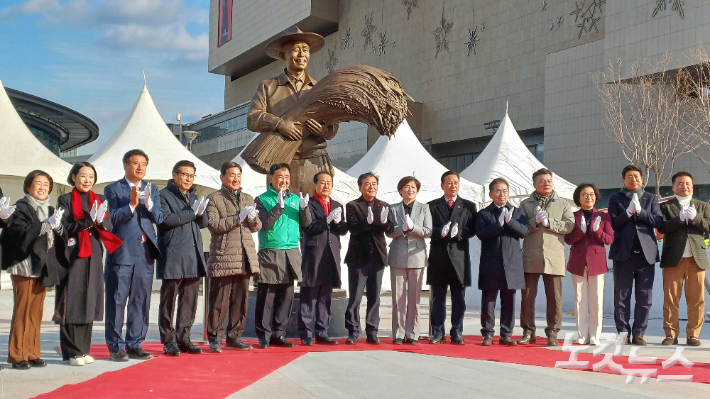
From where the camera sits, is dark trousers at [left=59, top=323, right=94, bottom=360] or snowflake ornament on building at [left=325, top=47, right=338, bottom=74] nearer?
dark trousers at [left=59, top=323, right=94, bottom=360]

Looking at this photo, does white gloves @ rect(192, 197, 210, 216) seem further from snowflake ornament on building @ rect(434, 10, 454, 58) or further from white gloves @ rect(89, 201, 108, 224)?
snowflake ornament on building @ rect(434, 10, 454, 58)

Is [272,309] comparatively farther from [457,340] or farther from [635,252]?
[635,252]

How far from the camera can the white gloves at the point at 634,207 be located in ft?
21.6

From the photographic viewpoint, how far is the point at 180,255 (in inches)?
219

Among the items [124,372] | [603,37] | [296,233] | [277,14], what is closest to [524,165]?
[296,233]

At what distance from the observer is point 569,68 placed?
28.5m

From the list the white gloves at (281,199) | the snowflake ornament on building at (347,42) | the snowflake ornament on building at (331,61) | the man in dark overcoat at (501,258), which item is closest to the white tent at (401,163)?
the man in dark overcoat at (501,258)

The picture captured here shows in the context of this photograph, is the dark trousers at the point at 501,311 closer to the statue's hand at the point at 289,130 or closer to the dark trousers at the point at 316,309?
the dark trousers at the point at 316,309

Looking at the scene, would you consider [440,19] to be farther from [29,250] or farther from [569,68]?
[29,250]

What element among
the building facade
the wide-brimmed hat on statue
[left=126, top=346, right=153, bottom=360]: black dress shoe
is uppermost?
the building facade

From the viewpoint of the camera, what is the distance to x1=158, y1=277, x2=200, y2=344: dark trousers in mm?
5625

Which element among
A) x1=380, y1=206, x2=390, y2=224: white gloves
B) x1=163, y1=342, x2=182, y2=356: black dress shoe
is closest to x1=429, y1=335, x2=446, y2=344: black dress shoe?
x1=380, y1=206, x2=390, y2=224: white gloves

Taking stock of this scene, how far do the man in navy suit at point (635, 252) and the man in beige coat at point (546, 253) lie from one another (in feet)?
1.70

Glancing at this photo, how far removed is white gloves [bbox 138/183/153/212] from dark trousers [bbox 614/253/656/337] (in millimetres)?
4167
